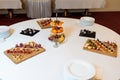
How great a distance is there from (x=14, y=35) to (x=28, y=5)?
214 cm

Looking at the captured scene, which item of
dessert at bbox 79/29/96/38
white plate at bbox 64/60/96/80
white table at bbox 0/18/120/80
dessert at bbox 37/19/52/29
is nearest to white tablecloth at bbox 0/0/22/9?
dessert at bbox 37/19/52/29

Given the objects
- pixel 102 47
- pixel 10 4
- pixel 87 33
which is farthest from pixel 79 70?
pixel 10 4

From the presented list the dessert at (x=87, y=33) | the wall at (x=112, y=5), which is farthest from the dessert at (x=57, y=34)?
the wall at (x=112, y=5)

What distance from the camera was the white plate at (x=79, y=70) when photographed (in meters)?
1.19

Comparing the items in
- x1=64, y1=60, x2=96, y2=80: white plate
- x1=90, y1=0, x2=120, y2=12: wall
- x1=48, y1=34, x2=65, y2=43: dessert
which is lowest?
x1=64, y1=60, x2=96, y2=80: white plate

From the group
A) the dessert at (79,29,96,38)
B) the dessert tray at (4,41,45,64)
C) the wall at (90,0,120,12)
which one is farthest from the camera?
the wall at (90,0,120,12)

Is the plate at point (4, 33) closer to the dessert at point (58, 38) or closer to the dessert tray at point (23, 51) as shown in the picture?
the dessert tray at point (23, 51)

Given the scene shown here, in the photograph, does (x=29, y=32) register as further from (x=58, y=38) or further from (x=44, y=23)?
(x=58, y=38)

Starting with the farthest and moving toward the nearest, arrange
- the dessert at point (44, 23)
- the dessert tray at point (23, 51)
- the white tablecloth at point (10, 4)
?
the white tablecloth at point (10, 4) → the dessert at point (44, 23) → the dessert tray at point (23, 51)

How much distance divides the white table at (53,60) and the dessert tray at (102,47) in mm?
41

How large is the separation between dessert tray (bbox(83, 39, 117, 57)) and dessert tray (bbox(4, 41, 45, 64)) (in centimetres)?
42

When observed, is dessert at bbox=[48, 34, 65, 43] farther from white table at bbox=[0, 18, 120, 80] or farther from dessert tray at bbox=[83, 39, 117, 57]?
dessert tray at bbox=[83, 39, 117, 57]

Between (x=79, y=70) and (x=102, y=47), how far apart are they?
0.43 metres

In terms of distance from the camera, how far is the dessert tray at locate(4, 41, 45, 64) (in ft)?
4.74
